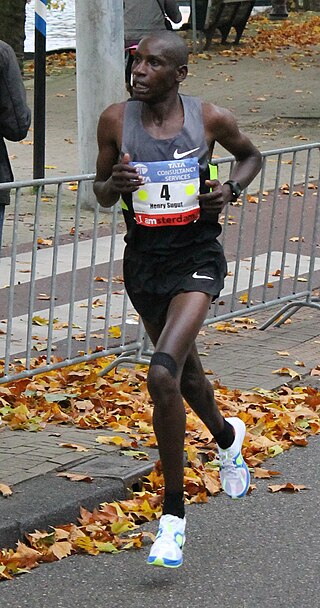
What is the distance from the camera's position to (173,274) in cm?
514

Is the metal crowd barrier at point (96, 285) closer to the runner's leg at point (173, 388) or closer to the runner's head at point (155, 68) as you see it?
A: the runner's head at point (155, 68)

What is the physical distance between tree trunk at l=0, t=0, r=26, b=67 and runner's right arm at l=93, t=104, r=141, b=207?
14.0 m

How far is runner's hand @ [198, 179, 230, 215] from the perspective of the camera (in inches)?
199

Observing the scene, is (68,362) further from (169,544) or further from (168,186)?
(169,544)

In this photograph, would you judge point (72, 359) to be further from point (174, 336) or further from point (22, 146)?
point (22, 146)

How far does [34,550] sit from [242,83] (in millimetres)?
17267

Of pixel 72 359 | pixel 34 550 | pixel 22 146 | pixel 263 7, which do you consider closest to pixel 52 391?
pixel 72 359

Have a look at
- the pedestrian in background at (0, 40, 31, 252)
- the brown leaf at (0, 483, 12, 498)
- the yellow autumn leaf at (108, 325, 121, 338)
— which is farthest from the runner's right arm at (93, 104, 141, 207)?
the yellow autumn leaf at (108, 325, 121, 338)

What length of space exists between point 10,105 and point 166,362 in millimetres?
2872

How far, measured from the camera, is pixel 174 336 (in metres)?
4.93

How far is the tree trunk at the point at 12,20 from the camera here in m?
18.8

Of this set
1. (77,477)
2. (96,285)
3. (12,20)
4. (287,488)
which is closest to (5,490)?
(77,477)

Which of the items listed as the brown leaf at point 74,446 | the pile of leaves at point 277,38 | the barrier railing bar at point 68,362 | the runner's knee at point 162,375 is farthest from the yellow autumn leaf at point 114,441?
the pile of leaves at point 277,38

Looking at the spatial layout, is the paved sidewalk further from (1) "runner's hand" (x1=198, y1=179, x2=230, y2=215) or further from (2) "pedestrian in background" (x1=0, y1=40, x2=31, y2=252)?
(2) "pedestrian in background" (x1=0, y1=40, x2=31, y2=252)
